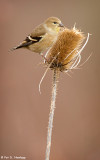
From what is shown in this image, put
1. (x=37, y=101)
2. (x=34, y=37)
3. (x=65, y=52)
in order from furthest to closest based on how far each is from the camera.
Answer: (x=37, y=101)
(x=34, y=37)
(x=65, y=52)

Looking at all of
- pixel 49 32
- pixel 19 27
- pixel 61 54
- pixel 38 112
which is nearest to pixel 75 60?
pixel 61 54

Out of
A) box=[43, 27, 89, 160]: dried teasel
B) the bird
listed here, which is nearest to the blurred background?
the bird

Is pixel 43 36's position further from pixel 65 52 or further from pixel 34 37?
pixel 65 52

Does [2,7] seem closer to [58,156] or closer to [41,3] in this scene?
[41,3]

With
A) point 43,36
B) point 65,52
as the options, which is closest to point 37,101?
point 43,36

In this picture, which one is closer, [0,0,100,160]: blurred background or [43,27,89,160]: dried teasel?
[43,27,89,160]: dried teasel

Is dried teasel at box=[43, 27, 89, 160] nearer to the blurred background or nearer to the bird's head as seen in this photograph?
the bird's head
